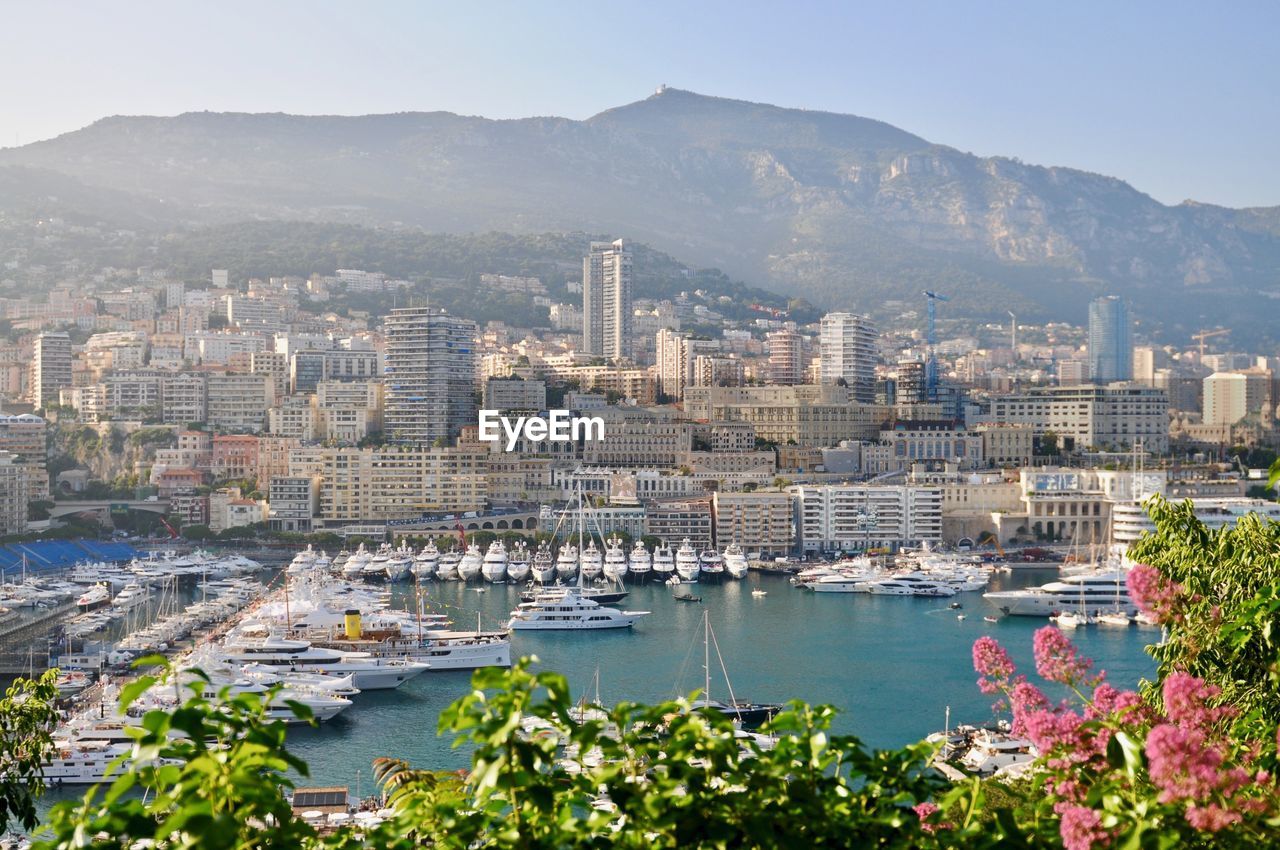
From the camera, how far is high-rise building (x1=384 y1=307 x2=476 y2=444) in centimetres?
3656

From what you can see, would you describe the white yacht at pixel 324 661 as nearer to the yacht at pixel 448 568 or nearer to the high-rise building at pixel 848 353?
the yacht at pixel 448 568

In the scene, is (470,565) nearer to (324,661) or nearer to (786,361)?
(324,661)

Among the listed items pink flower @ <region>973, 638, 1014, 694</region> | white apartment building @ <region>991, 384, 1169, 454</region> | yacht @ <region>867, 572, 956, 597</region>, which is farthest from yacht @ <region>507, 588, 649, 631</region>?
white apartment building @ <region>991, 384, 1169, 454</region>

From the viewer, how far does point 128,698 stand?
2164 mm

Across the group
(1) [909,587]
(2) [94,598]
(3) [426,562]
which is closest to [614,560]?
(3) [426,562]

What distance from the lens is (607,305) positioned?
54.4 m

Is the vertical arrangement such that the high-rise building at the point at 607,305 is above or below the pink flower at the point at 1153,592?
above

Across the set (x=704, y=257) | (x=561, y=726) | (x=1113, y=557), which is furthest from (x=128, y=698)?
(x=704, y=257)

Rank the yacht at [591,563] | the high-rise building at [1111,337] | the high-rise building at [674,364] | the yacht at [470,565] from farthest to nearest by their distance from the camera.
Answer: the high-rise building at [1111,337] → the high-rise building at [674,364] → the yacht at [470,565] → the yacht at [591,563]

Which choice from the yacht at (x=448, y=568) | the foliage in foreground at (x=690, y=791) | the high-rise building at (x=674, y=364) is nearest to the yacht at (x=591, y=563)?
the yacht at (x=448, y=568)

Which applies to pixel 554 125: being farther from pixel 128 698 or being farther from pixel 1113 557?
pixel 128 698

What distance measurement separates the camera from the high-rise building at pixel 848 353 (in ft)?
152

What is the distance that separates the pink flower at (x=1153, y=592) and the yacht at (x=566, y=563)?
76.3 ft

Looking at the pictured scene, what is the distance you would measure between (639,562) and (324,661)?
11129 millimetres
